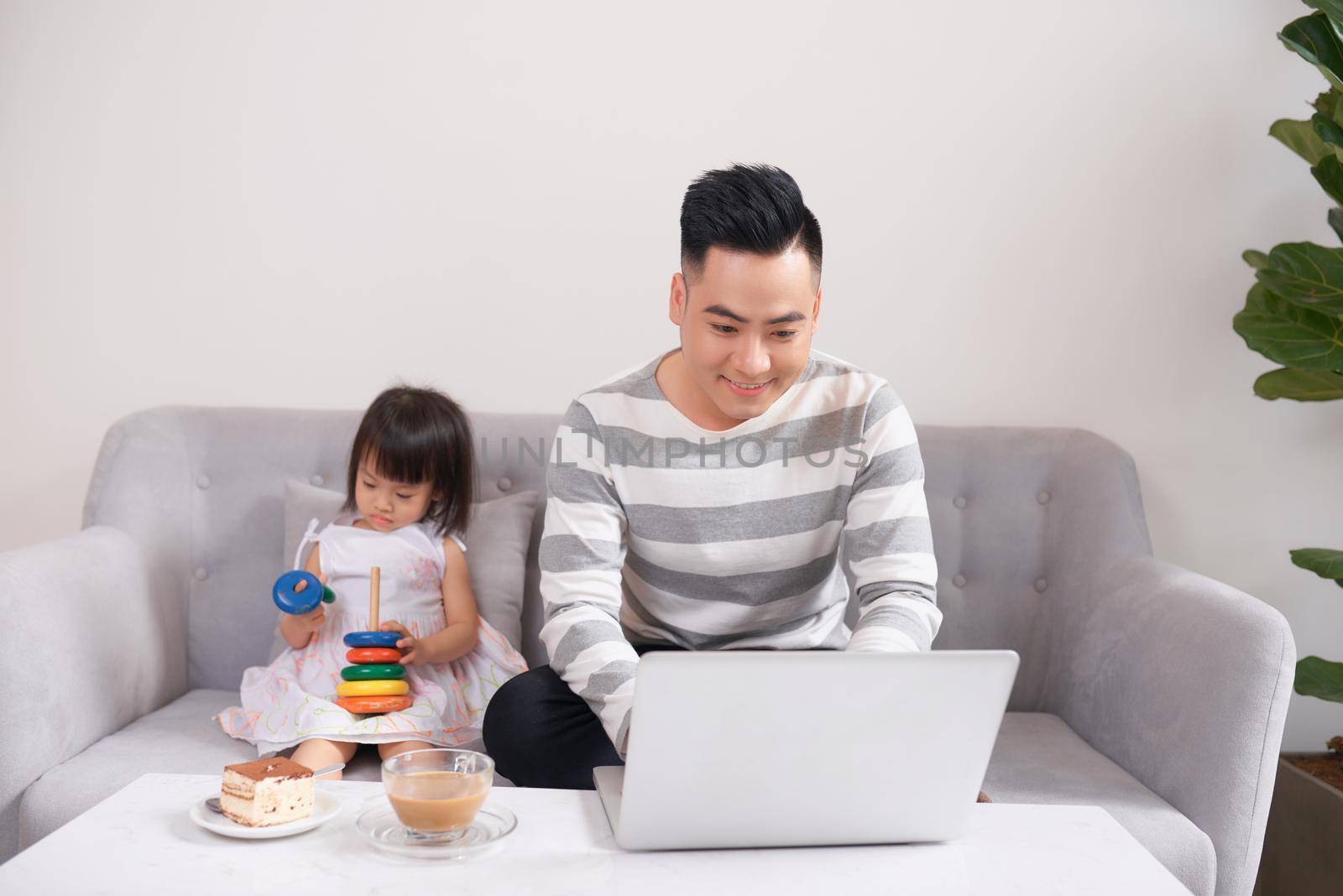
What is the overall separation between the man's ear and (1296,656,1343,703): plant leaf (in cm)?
124

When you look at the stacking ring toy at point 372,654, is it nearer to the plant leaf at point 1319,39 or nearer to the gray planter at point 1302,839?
the gray planter at point 1302,839

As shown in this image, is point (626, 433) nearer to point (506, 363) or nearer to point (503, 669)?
point (503, 669)

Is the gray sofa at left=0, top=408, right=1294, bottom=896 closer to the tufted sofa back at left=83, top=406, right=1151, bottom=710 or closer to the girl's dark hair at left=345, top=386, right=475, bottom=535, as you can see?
the tufted sofa back at left=83, top=406, right=1151, bottom=710

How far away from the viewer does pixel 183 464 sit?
205 centimetres

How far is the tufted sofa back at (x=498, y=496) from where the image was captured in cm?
201

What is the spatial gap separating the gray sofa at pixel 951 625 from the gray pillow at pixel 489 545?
67 millimetres

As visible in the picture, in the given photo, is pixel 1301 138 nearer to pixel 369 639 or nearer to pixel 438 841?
pixel 369 639

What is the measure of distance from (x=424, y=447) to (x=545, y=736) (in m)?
0.57

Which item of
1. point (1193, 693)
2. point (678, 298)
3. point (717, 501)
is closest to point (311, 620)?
point (717, 501)

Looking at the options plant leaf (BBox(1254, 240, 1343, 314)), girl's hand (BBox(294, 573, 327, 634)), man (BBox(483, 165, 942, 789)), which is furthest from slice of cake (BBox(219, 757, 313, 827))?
plant leaf (BBox(1254, 240, 1343, 314))

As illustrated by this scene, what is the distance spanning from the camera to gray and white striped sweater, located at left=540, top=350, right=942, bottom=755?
1.54 m

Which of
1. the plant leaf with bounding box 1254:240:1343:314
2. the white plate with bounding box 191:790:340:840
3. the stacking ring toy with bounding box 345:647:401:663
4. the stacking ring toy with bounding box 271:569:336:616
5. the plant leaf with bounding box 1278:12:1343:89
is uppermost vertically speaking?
the plant leaf with bounding box 1278:12:1343:89

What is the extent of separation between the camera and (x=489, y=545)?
6.50ft

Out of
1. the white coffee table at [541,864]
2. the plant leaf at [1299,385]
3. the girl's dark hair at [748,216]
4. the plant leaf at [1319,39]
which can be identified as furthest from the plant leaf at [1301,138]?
the white coffee table at [541,864]
